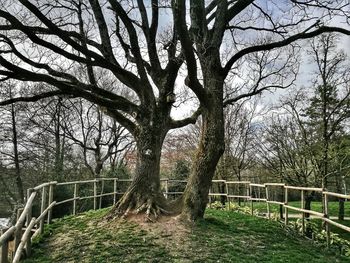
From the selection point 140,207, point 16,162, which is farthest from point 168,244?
point 16,162

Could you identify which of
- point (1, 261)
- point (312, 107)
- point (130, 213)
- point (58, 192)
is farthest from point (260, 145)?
point (1, 261)

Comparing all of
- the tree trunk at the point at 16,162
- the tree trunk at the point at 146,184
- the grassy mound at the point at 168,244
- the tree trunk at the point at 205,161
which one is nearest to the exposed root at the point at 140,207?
the tree trunk at the point at 146,184

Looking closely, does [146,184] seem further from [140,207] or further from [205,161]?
[205,161]

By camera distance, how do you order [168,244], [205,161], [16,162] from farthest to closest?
[16,162] < [205,161] < [168,244]

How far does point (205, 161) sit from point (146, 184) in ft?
5.52

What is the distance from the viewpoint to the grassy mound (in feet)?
21.7

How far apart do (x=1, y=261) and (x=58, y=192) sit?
15561 mm

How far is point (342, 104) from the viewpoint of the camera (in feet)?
56.0

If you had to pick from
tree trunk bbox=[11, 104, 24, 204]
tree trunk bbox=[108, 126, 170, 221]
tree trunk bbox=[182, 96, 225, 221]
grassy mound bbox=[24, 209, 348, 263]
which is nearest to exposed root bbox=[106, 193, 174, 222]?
tree trunk bbox=[108, 126, 170, 221]

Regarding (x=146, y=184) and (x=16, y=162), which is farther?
(x=16, y=162)

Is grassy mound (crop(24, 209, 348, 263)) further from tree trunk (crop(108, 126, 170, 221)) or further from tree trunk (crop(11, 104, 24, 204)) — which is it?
tree trunk (crop(11, 104, 24, 204))

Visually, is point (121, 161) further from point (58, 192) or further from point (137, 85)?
point (137, 85)

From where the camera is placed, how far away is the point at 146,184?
9445 millimetres

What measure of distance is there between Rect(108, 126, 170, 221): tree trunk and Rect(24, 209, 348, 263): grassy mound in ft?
1.62
